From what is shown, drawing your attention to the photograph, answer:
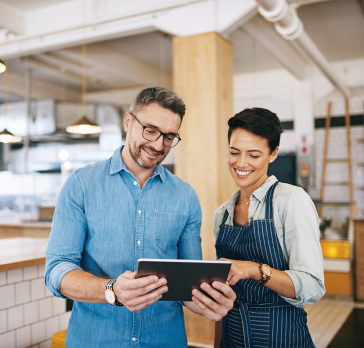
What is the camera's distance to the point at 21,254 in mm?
2529

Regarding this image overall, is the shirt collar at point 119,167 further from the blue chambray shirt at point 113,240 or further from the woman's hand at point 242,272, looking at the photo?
the woman's hand at point 242,272

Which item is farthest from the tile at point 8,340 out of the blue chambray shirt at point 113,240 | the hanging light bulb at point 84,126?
the hanging light bulb at point 84,126

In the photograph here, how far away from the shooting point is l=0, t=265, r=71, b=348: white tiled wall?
2.26 m

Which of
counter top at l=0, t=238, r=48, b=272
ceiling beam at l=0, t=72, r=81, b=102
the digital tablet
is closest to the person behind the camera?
the digital tablet

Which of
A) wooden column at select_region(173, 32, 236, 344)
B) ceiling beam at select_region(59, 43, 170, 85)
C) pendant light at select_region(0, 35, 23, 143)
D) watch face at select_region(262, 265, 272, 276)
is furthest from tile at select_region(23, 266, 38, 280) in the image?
ceiling beam at select_region(59, 43, 170, 85)

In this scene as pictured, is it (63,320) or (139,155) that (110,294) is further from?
(63,320)

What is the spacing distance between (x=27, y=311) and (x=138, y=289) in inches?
59.2

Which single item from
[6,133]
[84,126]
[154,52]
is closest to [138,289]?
[6,133]

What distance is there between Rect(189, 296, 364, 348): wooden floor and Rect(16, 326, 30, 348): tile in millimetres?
2101

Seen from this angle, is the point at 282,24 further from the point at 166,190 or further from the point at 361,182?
the point at 361,182

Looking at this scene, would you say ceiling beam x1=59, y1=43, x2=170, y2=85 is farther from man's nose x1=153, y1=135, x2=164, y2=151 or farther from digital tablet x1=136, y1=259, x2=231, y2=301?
digital tablet x1=136, y1=259, x2=231, y2=301

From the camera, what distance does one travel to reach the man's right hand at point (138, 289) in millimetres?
1217

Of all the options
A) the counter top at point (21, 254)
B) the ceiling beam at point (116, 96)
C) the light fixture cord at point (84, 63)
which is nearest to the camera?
the counter top at point (21, 254)

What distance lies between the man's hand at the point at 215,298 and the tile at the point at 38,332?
1523 mm
